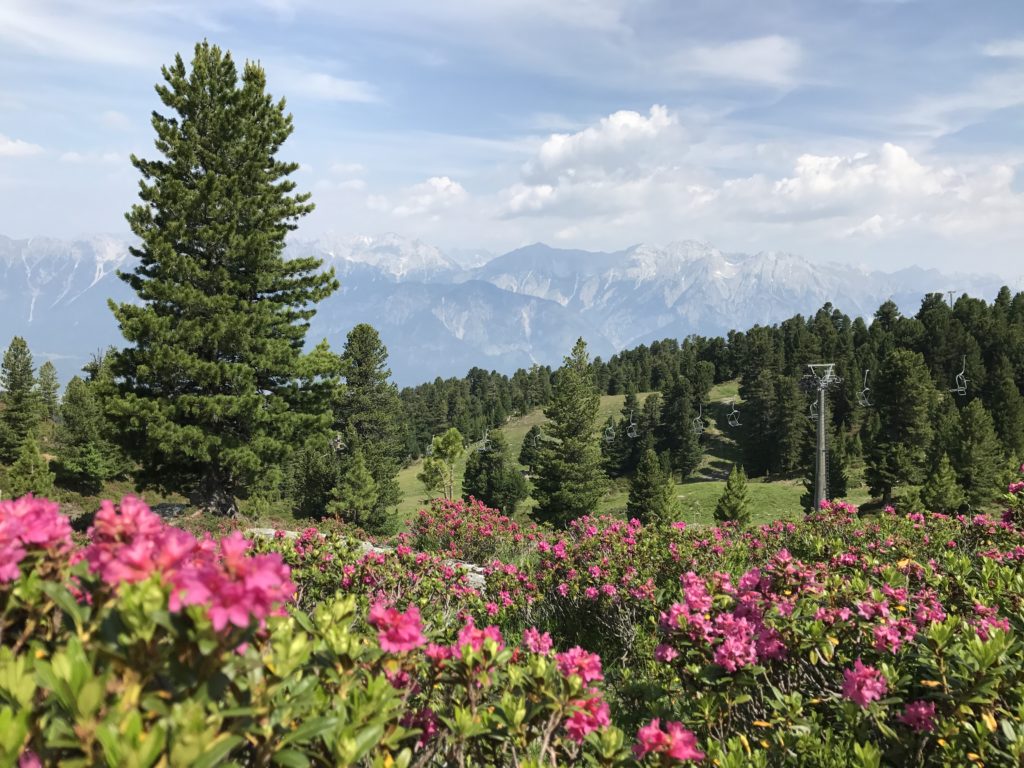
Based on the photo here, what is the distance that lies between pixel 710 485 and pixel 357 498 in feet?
116

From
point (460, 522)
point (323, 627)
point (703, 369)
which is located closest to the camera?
point (323, 627)

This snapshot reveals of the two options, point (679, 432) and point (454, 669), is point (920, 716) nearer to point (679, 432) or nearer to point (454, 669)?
point (454, 669)

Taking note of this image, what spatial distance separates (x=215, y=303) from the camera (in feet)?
51.2

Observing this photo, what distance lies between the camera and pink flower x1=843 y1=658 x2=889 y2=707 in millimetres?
3186

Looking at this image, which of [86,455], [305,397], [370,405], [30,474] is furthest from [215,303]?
[86,455]

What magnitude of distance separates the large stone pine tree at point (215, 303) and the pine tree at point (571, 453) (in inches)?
875

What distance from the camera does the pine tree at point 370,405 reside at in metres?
36.7

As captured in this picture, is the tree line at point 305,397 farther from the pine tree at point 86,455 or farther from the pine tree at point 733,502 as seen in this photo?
the pine tree at point 733,502

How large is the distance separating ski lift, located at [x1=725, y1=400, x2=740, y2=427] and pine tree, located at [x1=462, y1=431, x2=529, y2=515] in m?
29.6

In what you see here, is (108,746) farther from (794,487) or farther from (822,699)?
(794,487)

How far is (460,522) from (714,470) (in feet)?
199

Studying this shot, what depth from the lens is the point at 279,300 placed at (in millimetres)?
17719

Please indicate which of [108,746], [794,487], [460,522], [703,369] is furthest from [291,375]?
[703,369]

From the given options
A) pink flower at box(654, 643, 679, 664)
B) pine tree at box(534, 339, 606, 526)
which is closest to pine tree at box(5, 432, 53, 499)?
pine tree at box(534, 339, 606, 526)
